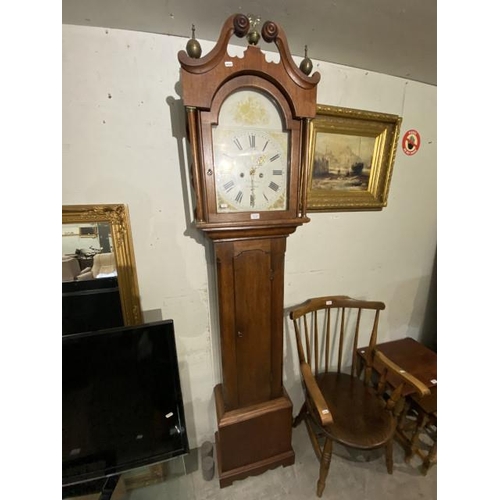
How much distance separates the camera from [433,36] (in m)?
0.90

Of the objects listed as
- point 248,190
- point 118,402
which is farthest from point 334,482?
point 248,190

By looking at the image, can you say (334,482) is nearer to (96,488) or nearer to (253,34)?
(96,488)

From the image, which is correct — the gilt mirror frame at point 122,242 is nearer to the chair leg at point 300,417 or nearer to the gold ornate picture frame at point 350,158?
the gold ornate picture frame at point 350,158

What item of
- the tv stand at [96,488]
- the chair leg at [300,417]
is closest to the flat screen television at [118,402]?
the tv stand at [96,488]

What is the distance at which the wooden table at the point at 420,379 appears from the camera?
3.91 ft

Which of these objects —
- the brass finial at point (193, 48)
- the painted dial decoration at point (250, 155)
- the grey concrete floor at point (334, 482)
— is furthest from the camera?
the grey concrete floor at point (334, 482)

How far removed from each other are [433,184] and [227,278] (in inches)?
60.2

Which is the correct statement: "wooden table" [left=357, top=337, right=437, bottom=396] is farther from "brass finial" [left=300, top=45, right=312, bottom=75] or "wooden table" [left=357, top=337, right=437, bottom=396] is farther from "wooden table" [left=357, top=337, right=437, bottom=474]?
"brass finial" [left=300, top=45, right=312, bottom=75]

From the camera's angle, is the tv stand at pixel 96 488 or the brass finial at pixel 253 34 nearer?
the brass finial at pixel 253 34

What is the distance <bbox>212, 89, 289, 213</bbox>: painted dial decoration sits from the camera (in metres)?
0.78

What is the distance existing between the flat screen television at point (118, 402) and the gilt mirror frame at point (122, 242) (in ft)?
0.85
